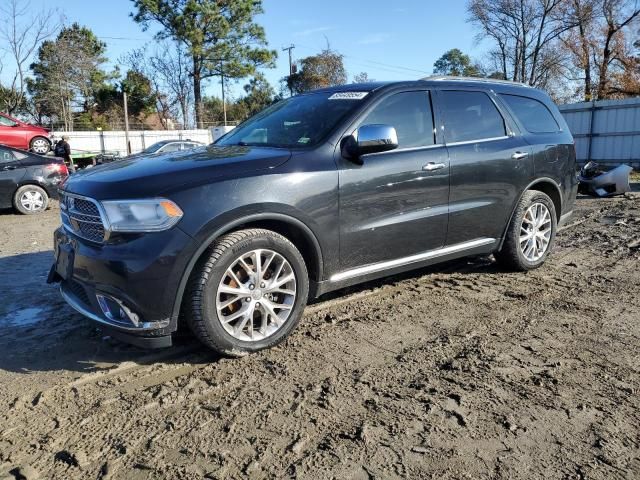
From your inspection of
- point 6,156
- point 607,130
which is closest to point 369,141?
point 6,156

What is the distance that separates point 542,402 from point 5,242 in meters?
7.34

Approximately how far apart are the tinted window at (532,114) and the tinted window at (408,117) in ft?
3.91

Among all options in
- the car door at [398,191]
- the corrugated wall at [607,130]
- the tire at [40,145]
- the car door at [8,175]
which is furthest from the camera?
the tire at [40,145]

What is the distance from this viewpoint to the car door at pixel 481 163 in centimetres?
454

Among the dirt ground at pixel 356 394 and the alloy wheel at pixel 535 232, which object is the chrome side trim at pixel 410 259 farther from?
the alloy wheel at pixel 535 232

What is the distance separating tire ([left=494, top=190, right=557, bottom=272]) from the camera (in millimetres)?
5141

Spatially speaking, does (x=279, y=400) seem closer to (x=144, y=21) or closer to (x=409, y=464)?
(x=409, y=464)

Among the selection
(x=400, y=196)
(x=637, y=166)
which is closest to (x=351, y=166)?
(x=400, y=196)

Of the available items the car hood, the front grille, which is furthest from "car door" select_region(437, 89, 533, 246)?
the front grille

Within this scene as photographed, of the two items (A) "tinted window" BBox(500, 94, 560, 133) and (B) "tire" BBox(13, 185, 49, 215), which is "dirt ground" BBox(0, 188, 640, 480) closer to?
(A) "tinted window" BBox(500, 94, 560, 133)

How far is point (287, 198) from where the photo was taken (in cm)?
350

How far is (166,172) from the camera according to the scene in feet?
10.7

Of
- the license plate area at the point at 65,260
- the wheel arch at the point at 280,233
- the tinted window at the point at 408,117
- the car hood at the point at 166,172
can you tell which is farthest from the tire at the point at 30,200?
the tinted window at the point at 408,117

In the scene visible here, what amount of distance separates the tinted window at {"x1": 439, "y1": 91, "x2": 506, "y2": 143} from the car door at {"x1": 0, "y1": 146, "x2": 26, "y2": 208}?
29.0ft
